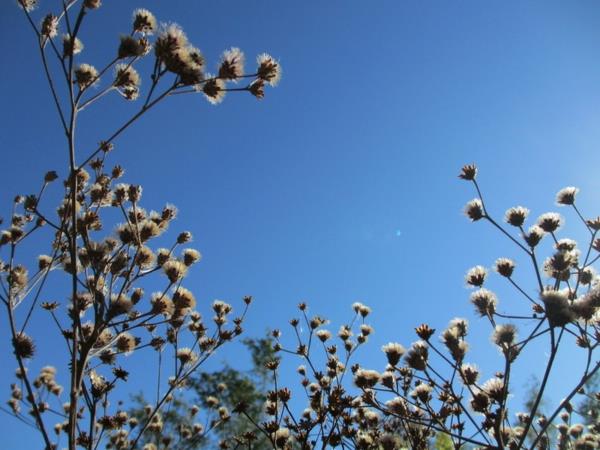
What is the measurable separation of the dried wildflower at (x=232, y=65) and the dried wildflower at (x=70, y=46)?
966 millimetres

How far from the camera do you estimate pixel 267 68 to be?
3.02 meters

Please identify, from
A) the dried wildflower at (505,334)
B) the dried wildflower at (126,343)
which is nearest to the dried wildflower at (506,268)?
the dried wildflower at (505,334)

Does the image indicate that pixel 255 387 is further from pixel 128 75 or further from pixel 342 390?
pixel 128 75

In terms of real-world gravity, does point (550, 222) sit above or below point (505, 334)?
above

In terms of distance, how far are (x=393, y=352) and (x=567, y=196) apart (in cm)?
292

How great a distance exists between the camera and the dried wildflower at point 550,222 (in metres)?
4.11

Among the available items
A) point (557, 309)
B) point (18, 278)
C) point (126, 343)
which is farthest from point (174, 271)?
point (557, 309)

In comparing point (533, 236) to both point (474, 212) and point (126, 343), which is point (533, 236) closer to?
point (474, 212)

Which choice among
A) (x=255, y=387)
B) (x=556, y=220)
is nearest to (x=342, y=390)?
(x=556, y=220)

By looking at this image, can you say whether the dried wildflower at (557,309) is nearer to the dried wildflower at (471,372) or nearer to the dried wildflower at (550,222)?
the dried wildflower at (471,372)

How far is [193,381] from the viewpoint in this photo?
2281 centimetres

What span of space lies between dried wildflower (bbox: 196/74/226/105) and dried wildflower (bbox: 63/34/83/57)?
80 cm

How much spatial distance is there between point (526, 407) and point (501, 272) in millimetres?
22886

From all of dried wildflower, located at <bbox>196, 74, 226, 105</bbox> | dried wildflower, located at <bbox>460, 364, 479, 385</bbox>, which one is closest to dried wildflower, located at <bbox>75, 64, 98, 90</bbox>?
dried wildflower, located at <bbox>196, 74, 226, 105</bbox>
